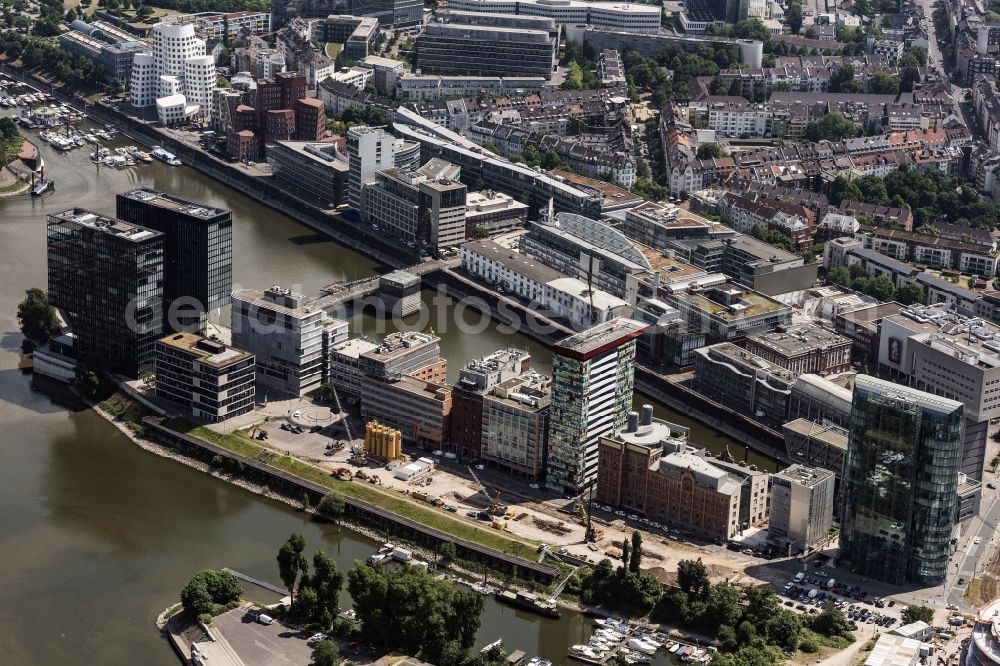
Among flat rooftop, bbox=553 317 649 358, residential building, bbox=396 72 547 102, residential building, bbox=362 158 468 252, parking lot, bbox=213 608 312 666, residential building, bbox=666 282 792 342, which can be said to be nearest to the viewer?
parking lot, bbox=213 608 312 666

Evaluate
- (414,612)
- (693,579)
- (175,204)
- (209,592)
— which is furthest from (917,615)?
(175,204)

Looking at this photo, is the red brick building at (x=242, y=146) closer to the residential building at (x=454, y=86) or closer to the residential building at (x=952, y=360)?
the residential building at (x=454, y=86)

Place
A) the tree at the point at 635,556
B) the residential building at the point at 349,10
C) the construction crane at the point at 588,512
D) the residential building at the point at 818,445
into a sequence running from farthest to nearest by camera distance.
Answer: the residential building at the point at 349,10, the residential building at the point at 818,445, the construction crane at the point at 588,512, the tree at the point at 635,556

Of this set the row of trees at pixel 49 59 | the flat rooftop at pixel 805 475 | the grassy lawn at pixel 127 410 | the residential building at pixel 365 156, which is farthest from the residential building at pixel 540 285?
the row of trees at pixel 49 59

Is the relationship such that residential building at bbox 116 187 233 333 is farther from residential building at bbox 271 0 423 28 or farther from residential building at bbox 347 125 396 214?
residential building at bbox 271 0 423 28

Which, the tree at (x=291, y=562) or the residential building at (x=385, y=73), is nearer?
the tree at (x=291, y=562)

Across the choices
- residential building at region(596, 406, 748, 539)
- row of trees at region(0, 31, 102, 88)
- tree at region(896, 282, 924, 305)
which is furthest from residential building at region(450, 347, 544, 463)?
row of trees at region(0, 31, 102, 88)
